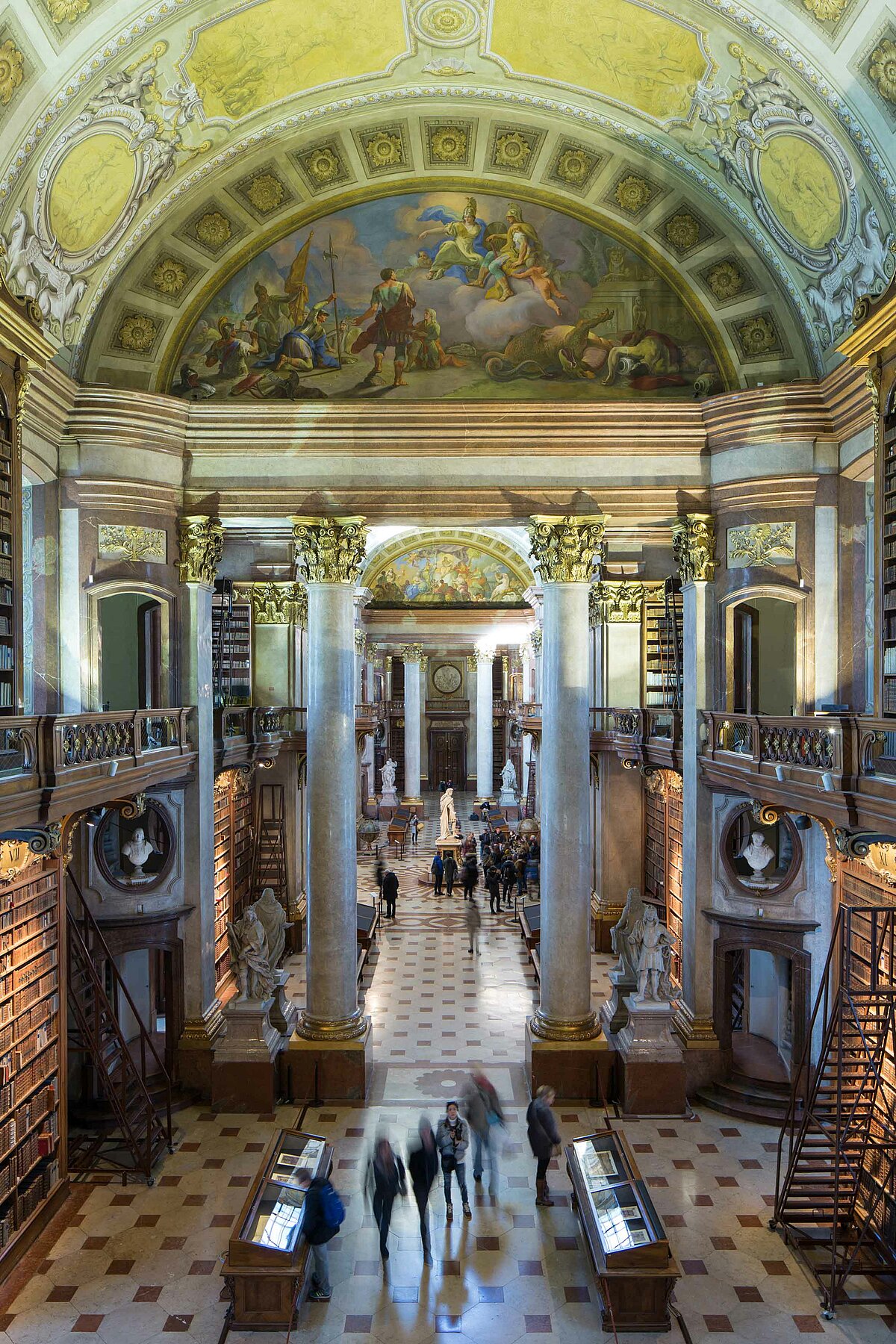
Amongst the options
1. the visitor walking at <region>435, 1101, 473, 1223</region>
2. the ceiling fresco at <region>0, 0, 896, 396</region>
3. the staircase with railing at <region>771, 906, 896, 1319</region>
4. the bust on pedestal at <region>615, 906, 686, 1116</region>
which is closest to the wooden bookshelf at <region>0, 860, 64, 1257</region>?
the visitor walking at <region>435, 1101, 473, 1223</region>

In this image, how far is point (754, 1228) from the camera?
9.28 metres

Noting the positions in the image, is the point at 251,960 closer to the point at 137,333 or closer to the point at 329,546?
the point at 329,546

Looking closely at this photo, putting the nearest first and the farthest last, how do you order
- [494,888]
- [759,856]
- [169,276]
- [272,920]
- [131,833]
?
[759,856] < [169,276] < [131,833] < [272,920] < [494,888]

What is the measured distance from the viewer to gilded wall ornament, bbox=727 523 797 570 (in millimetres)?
12016

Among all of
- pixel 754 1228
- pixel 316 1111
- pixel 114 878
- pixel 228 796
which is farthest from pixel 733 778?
pixel 228 796

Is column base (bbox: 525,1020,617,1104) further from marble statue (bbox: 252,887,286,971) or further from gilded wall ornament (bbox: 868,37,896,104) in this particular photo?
gilded wall ornament (bbox: 868,37,896,104)

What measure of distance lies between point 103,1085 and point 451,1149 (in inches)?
173

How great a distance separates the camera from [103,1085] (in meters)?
10.9

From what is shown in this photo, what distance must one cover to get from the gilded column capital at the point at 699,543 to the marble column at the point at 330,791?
446 centimetres

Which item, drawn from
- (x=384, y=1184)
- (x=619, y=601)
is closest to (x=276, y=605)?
(x=619, y=601)

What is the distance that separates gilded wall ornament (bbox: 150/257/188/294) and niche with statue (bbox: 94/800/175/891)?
22.7 ft

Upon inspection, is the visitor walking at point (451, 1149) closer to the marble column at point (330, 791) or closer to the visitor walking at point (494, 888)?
the marble column at point (330, 791)

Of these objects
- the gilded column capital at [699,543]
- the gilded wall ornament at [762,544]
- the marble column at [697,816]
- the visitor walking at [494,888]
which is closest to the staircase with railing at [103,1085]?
the marble column at [697,816]

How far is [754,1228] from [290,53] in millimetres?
13536
